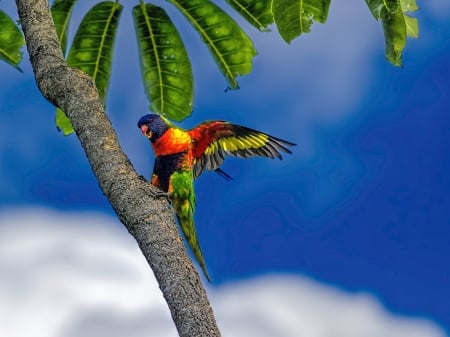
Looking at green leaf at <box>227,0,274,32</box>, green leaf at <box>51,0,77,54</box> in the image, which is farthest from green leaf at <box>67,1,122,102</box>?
green leaf at <box>227,0,274,32</box>

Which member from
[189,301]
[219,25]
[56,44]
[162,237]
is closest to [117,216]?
[162,237]

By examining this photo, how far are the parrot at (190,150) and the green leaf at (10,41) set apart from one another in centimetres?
188

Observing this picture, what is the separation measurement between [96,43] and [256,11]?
1.25 m

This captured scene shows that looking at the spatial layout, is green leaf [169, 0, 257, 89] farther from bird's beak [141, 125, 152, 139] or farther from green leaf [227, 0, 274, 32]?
bird's beak [141, 125, 152, 139]

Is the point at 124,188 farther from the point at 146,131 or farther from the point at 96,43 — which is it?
the point at 96,43

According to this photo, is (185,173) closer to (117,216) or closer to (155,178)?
(155,178)

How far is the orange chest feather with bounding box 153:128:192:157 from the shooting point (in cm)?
491

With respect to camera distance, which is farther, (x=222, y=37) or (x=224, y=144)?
(x=222, y=37)

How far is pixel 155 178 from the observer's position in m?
4.97

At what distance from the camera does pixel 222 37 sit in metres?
6.54

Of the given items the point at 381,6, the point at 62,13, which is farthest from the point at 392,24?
the point at 62,13

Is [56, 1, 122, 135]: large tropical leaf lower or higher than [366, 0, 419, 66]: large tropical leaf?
higher

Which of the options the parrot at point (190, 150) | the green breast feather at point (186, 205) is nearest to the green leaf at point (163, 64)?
the parrot at point (190, 150)

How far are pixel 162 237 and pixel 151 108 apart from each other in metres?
3.83
